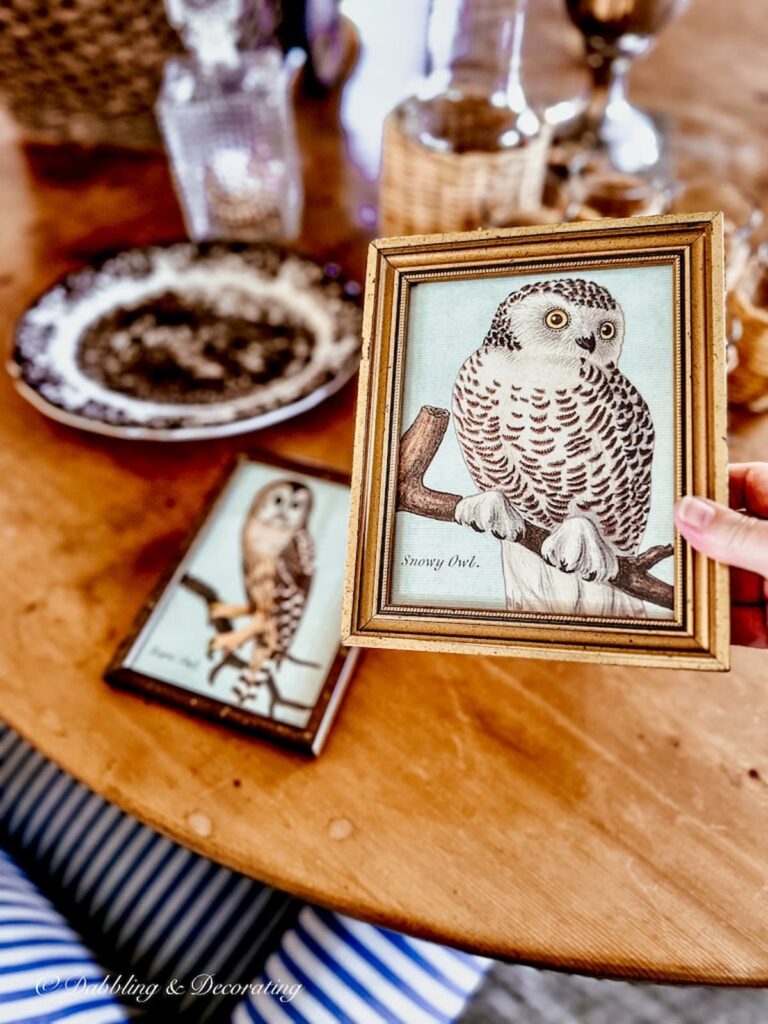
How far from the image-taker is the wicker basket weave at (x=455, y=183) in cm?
78

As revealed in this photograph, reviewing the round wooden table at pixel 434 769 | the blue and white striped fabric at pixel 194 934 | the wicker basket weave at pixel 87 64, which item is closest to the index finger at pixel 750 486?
the round wooden table at pixel 434 769

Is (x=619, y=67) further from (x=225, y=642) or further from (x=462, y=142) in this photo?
(x=225, y=642)

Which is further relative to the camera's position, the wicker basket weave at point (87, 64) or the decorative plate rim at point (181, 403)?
the wicker basket weave at point (87, 64)

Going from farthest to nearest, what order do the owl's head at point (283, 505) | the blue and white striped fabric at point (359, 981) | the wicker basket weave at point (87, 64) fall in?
the wicker basket weave at point (87, 64)
the owl's head at point (283, 505)
the blue and white striped fabric at point (359, 981)

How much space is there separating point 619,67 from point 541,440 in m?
0.91

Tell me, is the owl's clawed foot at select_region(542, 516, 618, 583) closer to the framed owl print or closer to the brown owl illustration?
the framed owl print

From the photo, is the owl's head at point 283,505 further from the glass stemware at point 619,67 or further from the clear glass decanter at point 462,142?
the glass stemware at point 619,67

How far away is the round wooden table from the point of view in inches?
19.8

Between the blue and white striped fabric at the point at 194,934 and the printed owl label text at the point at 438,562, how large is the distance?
0.33 metres

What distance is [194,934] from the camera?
0.67 metres

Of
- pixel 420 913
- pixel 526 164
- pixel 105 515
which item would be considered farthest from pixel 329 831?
pixel 526 164

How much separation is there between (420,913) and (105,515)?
1.52 feet

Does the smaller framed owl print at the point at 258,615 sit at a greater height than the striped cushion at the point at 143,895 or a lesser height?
greater

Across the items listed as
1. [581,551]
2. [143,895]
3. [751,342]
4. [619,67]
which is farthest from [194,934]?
[619,67]
